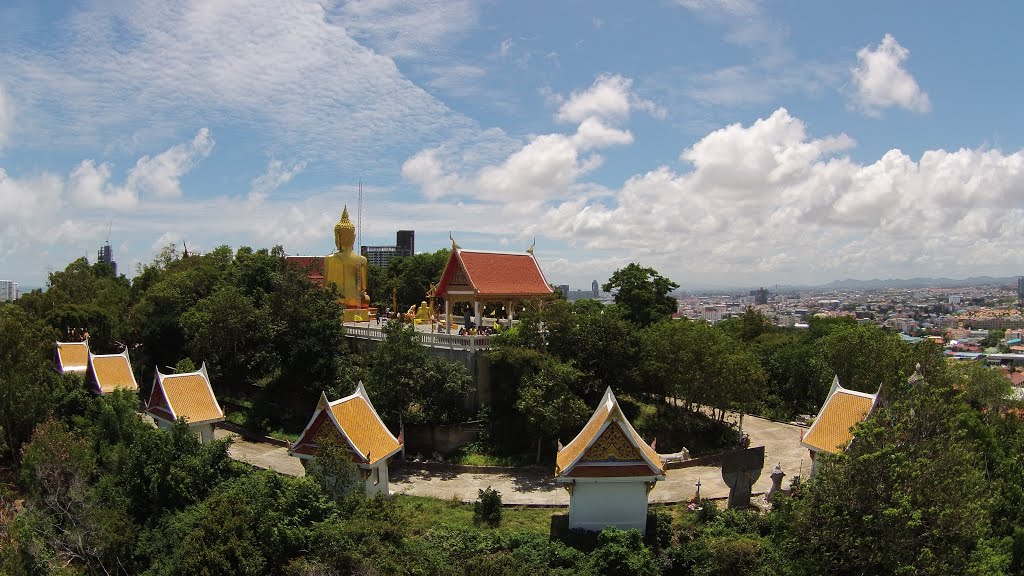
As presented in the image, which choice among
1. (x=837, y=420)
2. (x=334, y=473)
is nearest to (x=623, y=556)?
(x=334, y=473)

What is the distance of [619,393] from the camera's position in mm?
28266

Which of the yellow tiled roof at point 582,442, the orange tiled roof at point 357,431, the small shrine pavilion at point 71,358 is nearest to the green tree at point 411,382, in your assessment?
the orange tiled roof at point 357,431

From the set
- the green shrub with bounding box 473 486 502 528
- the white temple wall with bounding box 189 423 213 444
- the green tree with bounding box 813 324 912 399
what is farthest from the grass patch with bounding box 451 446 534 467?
the green tree with bounding box 813 324 912 399

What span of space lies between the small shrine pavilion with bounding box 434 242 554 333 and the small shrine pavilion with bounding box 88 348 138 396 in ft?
46.3

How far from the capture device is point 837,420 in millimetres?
20016

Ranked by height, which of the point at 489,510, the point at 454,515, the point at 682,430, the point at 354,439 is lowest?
the point at 454,515

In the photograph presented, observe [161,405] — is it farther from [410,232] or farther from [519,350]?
[410,232]

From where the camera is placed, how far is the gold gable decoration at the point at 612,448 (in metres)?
17.5

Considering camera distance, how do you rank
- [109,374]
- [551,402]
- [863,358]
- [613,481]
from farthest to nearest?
[109,374]
[863,358]
[551,402]
[613,481]

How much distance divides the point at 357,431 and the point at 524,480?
5.98 metres

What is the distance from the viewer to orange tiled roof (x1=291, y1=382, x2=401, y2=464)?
62.6 feet

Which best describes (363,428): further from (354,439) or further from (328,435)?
(328,435)

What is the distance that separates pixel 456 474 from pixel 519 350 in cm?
502

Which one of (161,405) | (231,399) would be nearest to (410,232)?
(231,399)
